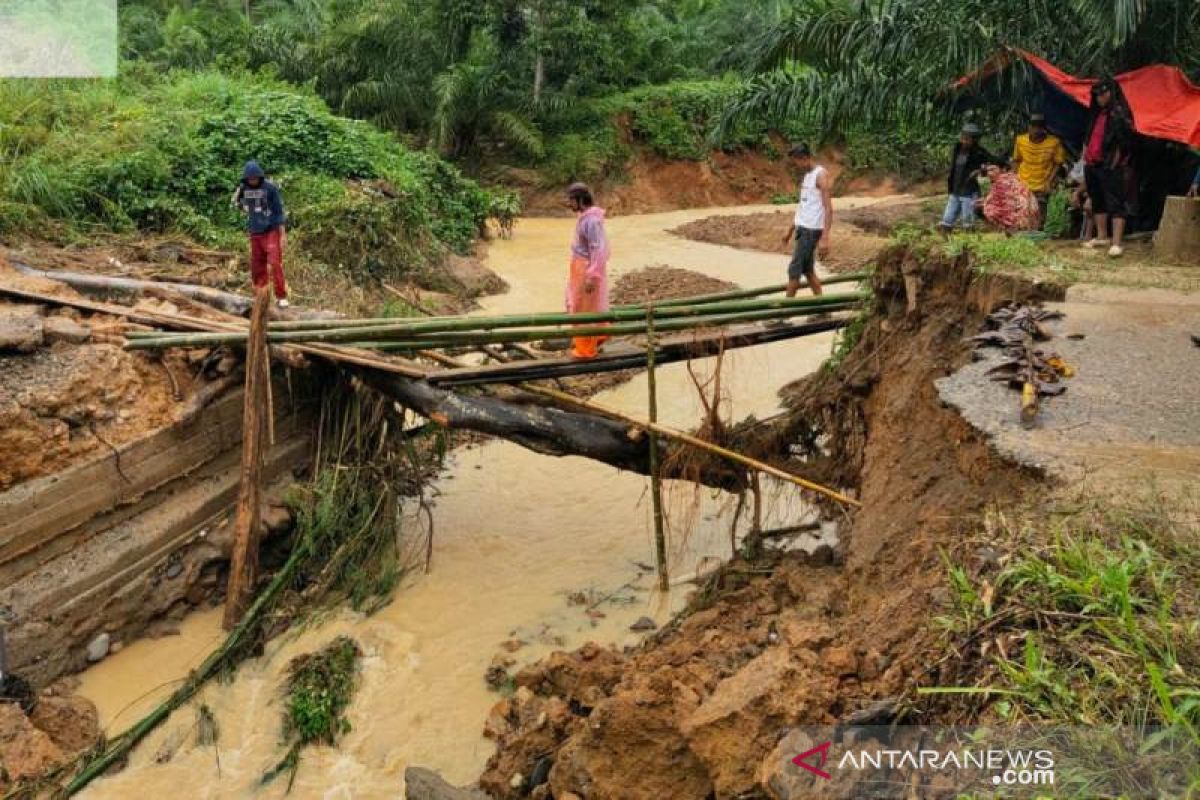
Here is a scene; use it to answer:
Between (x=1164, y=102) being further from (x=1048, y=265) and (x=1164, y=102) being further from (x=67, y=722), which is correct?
(x=67, y=722)

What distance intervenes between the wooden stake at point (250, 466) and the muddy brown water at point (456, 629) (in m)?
0.35

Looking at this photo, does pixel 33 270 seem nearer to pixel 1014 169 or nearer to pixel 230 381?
pixel 230 381

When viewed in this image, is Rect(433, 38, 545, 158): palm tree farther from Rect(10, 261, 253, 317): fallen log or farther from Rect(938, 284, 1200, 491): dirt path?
Rect(938, 284, 1200, 491): dirt path

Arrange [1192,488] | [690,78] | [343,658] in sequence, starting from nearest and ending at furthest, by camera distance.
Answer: [1192,488], [343,658], [690,78]

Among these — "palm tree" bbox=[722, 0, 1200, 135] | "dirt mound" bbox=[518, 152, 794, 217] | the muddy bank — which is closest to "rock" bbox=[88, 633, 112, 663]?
"palm tree" bbox=[722, 0, 1200, 135]

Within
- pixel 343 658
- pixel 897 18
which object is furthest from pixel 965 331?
pixel 897 18

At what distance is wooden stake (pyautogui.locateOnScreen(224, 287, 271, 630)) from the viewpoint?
6.24 meters

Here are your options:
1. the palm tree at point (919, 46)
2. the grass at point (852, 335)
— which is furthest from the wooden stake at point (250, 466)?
the palm tree at point (919, 46)

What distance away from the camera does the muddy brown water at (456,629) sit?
5246 millimetres

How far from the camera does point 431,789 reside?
13.9 ft

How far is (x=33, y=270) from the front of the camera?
801 centimetres

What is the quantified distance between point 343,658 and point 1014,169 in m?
7.96

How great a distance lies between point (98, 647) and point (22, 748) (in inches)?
→ 38.2

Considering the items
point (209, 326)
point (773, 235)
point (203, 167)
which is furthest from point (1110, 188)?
point (773, 235)
